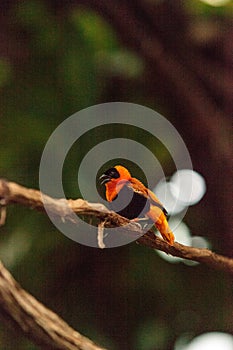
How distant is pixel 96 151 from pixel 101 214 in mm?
121

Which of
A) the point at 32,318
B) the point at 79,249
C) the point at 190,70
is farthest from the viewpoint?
the point at 190,70

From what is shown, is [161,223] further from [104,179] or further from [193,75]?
[193,75]

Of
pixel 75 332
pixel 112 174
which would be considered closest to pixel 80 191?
pixel 112 174

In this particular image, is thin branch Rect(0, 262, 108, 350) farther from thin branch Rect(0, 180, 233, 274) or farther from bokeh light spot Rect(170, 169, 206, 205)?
bokeh light spot Rect(170, 169, 206, 205)

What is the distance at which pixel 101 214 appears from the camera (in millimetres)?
682

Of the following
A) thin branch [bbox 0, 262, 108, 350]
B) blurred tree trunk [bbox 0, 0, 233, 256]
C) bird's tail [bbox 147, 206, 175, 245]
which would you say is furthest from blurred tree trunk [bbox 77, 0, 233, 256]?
thin branch [bbox 0, 262, 108, 350]

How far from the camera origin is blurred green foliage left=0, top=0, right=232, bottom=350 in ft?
2.44

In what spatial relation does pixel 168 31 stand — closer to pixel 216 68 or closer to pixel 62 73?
pixel 216 68

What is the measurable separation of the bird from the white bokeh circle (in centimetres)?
2

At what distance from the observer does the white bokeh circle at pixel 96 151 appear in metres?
0.71

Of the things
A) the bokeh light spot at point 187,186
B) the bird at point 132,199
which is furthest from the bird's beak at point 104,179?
the bokeh light spot at point 187,186

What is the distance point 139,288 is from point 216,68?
0.36 meters

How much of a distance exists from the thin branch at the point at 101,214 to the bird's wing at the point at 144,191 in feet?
0.11

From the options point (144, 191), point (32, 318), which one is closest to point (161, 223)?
point (144, 191)
